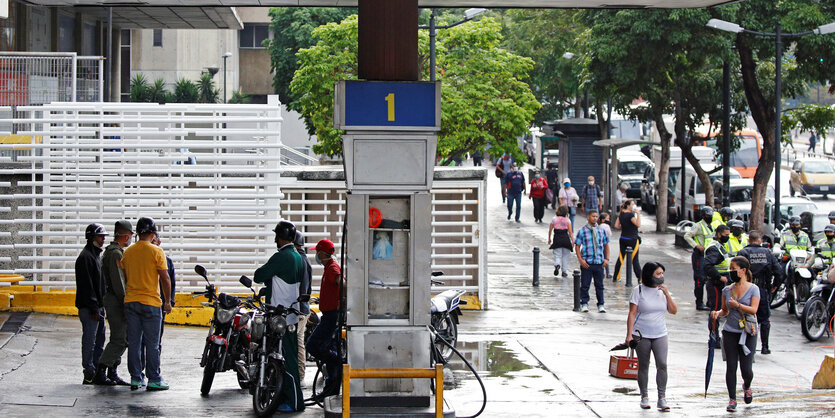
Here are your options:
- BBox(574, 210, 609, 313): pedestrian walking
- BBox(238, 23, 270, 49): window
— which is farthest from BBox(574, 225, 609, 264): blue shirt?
BBox(238, 23, 270, 49): window

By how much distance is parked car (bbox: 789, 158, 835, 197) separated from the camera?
42.4m

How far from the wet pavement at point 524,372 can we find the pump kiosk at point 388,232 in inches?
41.7

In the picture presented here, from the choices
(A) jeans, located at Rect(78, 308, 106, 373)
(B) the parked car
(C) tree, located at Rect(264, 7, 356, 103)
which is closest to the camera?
(A) jeans, located at Rect(78, 308, 106, 373)

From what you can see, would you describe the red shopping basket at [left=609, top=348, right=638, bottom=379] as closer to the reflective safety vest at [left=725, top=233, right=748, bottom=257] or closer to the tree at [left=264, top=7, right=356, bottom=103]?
the reflective safety vest at [left=725, top=233, right=748, bottom=257]

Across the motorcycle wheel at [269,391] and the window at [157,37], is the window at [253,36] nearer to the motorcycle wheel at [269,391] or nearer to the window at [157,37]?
the window at [157,37]

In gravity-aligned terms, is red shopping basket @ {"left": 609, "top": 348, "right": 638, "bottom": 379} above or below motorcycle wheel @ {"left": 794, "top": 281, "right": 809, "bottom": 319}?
below

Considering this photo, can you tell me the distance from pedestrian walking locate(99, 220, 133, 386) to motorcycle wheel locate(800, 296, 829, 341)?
392 inches

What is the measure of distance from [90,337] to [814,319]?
10405 millimetres

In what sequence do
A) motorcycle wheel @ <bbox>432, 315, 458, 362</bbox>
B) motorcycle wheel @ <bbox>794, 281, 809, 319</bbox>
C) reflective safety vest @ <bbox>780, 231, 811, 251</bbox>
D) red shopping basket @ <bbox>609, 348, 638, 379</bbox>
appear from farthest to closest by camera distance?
reflective safety vest @ <bbox>780, 231, 811, 251</bbox> < motorcycle wheel @ <bbox>794, 281, 809, 319</bbox> < motorcycle wheel @ <bbox>432, 315, 458, 362</bbox> < red shopping basket @ <bbox>609, 348, 638, 379</bbox>

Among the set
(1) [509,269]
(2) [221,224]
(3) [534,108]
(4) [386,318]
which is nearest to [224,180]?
(2) [221,224]

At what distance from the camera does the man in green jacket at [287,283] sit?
9.86 metres

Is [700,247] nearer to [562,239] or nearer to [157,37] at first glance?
[562,239]

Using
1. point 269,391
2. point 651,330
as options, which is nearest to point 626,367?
point 651,330

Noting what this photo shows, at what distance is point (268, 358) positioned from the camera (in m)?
9.55
